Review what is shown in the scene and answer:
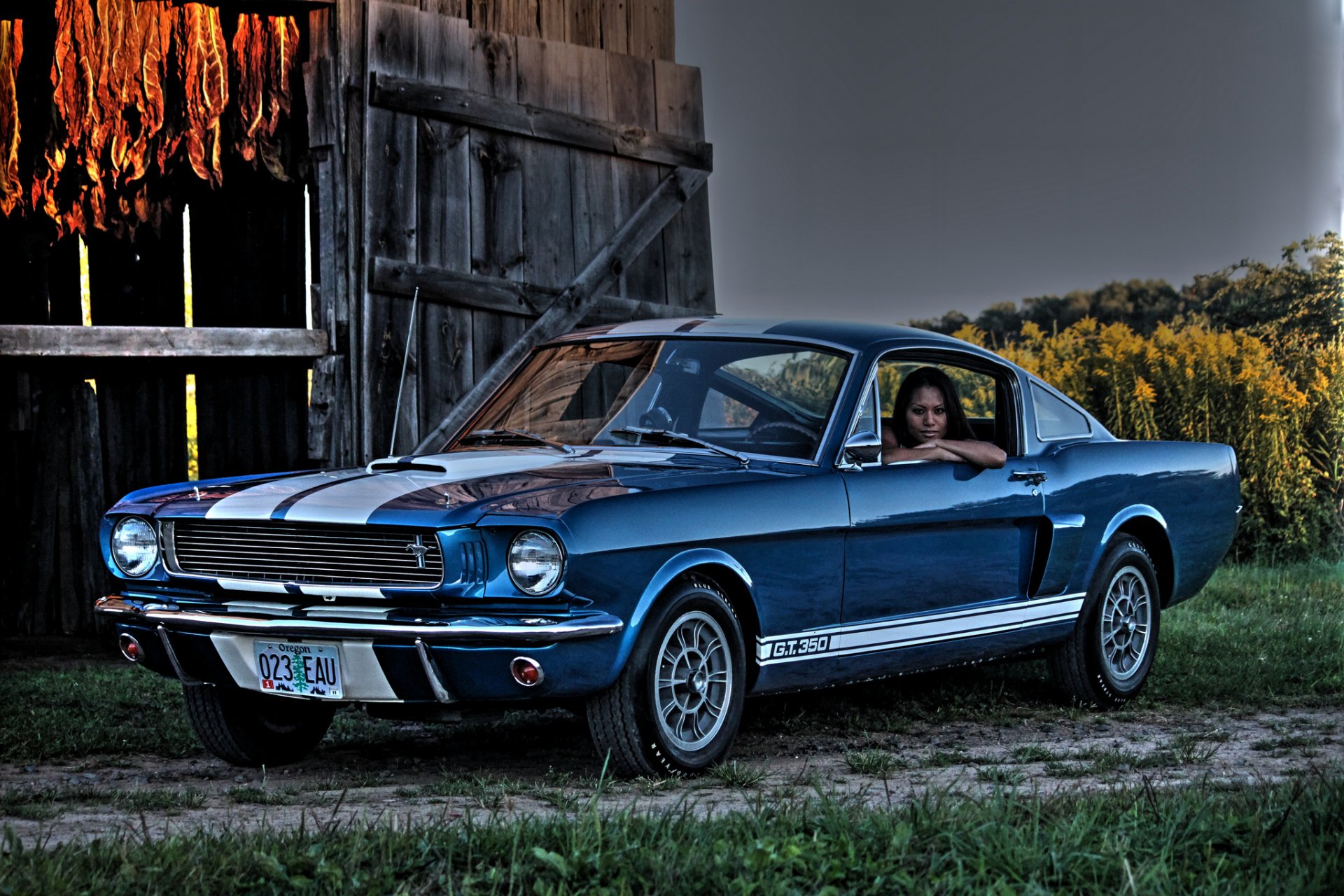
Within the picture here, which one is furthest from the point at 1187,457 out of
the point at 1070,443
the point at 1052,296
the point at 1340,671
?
the point at 1052,296

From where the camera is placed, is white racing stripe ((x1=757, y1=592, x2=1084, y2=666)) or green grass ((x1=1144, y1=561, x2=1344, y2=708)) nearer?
white racing stripe ((x1=757, y1=592, x2=1084, y2=666))

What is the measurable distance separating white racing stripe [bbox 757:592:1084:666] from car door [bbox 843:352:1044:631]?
0.02m

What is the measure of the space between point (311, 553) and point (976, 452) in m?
2.71

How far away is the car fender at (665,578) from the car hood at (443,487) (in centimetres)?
24

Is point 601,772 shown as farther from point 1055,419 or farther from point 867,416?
point 1055,419

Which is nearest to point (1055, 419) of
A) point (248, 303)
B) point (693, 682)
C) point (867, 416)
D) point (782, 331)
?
point (867, 416)

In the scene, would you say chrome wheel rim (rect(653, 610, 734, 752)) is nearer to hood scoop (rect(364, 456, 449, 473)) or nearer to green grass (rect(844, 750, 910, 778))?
green grass (rect(844, 750, 910, 778))

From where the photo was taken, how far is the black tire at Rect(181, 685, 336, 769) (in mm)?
5629

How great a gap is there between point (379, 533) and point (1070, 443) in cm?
349

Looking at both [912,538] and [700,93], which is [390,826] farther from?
[700,93]

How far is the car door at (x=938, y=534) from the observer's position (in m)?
5.76

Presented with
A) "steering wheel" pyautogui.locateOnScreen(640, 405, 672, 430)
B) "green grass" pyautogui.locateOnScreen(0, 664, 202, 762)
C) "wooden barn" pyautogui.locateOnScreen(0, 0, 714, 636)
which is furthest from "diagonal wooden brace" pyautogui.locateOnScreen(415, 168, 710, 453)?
"steering wheel" pyautogui.locateOnScreen(640, 405, 672, 430)

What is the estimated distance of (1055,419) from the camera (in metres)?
7.15

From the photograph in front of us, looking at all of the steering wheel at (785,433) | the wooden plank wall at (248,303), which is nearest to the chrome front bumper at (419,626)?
the steering wheel at (785,433)
